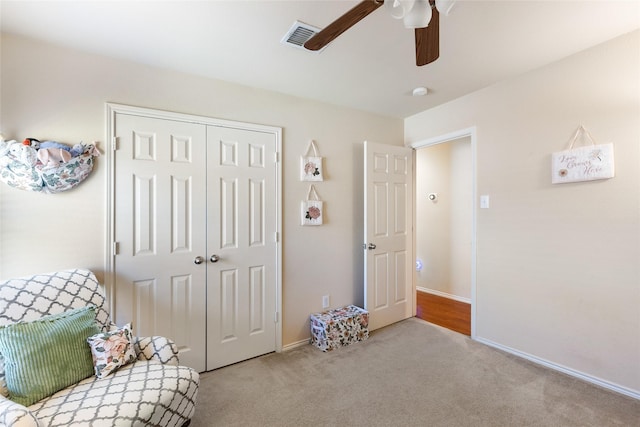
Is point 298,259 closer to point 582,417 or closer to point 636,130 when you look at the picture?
point 582,417

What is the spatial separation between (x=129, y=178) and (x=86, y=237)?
473mm

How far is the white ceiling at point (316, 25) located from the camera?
1581 mm

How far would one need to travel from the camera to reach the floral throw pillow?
1497 mm

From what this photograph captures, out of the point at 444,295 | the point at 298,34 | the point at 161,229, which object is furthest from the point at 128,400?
the point at 444,295

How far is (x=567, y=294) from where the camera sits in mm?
2205

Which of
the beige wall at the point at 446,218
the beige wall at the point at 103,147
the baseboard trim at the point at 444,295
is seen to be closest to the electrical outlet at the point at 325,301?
the beige wall at the point at 103,147

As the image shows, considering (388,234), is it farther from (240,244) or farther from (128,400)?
(128,400)

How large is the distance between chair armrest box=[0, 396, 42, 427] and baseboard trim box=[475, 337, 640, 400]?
3.09m

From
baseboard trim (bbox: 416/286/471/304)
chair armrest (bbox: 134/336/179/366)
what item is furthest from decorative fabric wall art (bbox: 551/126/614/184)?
chair armrest (bbox: 134/336/179/366)

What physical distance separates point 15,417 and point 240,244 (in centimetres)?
157

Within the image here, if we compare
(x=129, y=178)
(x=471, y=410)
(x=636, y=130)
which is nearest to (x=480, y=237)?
(x=636, y=130)

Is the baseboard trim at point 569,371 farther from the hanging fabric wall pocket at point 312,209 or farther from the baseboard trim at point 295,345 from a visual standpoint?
the hanging fabric wall pocket at point 312,209

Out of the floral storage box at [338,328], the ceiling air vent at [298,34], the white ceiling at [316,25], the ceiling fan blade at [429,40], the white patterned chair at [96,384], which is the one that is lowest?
the floral storage box at [338,328]

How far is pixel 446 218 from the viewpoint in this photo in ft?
14.2
